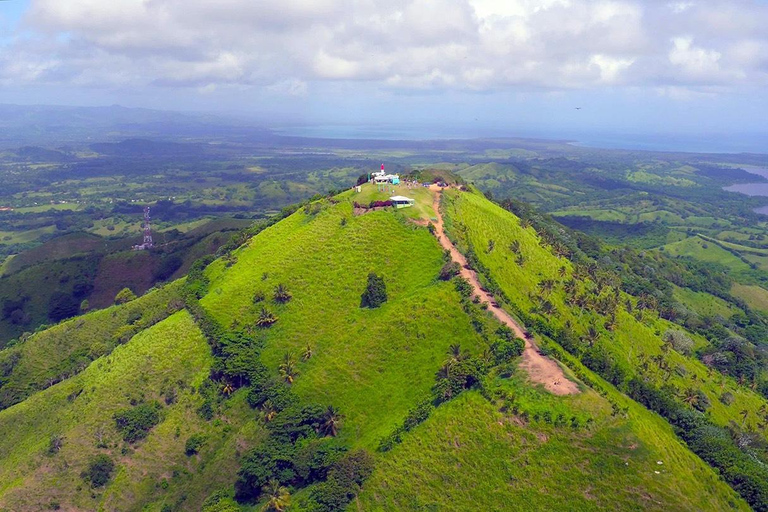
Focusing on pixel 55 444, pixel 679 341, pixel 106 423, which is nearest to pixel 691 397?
pixel 679 341

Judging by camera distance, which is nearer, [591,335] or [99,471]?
[99,471]

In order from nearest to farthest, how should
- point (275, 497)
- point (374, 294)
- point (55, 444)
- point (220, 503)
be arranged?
point (275, 497) → point (220, 503) → point (55, 444) → point (374, 294)

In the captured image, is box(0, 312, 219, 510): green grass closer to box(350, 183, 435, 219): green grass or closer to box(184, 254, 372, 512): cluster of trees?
box(184, 254, 372, 512): cluster of trees

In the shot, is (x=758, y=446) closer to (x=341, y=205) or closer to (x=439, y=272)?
(x=439, y=272)

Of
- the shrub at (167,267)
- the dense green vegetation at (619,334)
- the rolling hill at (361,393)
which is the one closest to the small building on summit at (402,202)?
the rolling hill at (361,393)

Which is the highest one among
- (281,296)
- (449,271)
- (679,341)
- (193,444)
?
(449,271)

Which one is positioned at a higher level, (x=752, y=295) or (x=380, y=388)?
(x=380, y=388)

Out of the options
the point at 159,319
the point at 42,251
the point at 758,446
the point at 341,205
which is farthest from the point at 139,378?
the point at 42,251

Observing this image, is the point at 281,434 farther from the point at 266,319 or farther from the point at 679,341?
the point at 679,341
